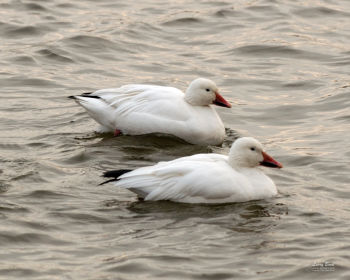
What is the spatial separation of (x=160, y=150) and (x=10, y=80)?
3.40 m

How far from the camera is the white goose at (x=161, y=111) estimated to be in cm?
1076

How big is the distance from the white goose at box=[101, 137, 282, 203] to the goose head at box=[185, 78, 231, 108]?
78.2 inches

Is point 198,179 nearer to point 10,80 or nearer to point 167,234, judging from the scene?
point 167,234

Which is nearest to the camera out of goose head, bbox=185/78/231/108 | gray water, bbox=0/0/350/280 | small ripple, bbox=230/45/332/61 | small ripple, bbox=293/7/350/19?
gray water, bbox=0/0/350/280

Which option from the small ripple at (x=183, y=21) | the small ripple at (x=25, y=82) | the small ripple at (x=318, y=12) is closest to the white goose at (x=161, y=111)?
the small ripple at (x=25, y=82)

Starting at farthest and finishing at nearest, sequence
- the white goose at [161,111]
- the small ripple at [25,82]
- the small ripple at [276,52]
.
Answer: the small ripple at [276,52] < the small ripple at [25,82] < the white goose at [161,111]

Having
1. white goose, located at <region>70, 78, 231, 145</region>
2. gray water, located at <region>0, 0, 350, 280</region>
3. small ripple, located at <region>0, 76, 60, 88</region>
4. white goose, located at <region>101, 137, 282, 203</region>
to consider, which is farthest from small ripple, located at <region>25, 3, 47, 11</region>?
white goose, located at <region>101, 137, 282, 203</region>

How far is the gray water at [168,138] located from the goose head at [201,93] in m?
0.56

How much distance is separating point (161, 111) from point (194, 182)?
2.16 meters

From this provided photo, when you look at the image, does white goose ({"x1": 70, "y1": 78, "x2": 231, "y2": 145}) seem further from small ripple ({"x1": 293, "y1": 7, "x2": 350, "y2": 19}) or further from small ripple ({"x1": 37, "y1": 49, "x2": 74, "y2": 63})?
small ripple ({"x1": 293, "y1": 7, "x2": 350, "y2": 19})

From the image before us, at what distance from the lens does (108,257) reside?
7598mm

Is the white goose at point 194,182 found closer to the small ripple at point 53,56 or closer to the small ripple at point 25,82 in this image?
the small ripple at point 25,82

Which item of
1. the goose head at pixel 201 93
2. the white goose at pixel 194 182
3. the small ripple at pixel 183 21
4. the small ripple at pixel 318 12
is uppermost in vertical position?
the small ripple at pixel 318 12

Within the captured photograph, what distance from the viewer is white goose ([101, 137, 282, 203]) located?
28.8 feet
